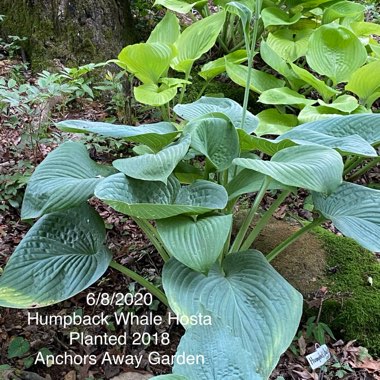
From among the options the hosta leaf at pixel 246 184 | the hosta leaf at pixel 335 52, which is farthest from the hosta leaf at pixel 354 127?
the hosta leaf at pixel 335 52

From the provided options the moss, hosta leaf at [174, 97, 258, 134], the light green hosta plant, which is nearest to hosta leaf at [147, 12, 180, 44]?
the light green hosta plant

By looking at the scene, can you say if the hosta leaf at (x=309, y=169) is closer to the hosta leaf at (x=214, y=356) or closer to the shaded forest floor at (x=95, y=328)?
the hosta leaf at (x=214, y=356)

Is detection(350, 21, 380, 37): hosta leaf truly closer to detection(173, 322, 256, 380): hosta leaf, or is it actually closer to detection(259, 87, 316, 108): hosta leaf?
detection(259, 87, 316, 108): hosta leaf

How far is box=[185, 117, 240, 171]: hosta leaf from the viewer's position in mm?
1429

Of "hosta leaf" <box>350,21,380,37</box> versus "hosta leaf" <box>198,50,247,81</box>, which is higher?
"hosta leaf" <box>350,21,380,37</box>

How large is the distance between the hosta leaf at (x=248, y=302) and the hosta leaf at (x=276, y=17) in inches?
77.1

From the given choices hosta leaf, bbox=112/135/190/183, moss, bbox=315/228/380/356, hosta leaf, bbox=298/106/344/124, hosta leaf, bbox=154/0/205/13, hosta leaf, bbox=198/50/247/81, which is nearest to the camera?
hosta leaf, bbox=112/135/190/183

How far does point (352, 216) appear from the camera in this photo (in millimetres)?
1396

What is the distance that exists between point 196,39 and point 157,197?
1642 mm

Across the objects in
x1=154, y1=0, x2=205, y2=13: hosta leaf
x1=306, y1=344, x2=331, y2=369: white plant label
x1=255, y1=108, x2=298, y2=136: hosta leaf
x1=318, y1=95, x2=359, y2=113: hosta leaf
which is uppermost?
x1=154, y1=0, x2=205, y2=13: hosta leaf

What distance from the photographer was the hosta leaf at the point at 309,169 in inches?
46.1

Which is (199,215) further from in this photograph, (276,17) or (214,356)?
(276,17)

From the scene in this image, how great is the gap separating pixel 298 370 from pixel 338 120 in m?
0.89

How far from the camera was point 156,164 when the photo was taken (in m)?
1.26
